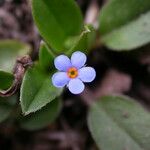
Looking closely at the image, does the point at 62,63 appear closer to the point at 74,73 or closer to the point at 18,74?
the point at 74,73

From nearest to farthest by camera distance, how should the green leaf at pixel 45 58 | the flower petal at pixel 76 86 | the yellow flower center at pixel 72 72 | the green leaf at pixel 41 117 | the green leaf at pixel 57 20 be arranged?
1. the flower petal at pixel 76 86
2. the yellow flower center at pixel 72 72
3. the green leaf at pixel 45 58
4. the green leaf at pixel 57 20
5. the green leaf at pixel 41 117

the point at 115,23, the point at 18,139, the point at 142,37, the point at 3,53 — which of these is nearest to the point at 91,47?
the point at 115,23

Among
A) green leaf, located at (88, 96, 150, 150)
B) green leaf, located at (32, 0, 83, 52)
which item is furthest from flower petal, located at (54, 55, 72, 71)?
green leaf, located at (88, 96, 150, 150)

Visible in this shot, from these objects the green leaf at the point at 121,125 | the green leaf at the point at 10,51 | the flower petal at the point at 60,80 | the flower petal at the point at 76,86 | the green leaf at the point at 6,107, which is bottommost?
the green leaf at the point at 121,125

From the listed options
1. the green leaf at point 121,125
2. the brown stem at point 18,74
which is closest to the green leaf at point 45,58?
the brown stem at point 18,74

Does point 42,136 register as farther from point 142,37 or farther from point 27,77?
point 142,37

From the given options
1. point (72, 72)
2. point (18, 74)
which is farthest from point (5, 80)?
point (72, 72)

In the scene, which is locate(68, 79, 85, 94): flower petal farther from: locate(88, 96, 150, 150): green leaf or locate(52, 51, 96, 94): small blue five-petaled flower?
locate(88, 96, 150, 150): green leaf

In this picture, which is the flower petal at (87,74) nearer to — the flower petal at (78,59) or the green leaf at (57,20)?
the flower petal at (78,59)
